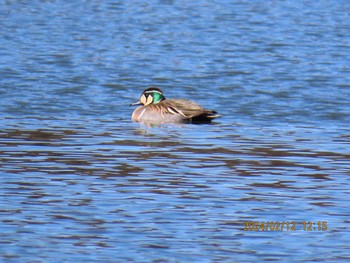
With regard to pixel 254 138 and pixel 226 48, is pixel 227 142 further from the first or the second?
pixel 226 48

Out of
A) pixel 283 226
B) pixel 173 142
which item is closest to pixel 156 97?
pixel 173 142

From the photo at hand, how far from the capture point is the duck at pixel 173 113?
632 inches

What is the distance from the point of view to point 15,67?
2136cm

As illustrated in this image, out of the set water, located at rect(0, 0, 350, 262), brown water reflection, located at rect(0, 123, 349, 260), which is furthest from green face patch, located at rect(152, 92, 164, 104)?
brown water reflection, located at rect(0, 123, 349, 260)

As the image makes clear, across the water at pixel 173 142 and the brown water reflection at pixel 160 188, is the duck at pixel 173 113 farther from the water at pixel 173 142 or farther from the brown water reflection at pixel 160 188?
the brown water reflection at pixel 160 188

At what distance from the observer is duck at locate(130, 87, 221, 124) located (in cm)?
1606

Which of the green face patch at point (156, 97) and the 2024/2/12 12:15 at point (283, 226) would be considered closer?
the 2024/2/12 12:15 at point (283, 226)

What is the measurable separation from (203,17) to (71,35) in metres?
4.82

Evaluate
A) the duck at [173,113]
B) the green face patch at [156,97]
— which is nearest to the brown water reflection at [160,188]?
the duck at [173,113]

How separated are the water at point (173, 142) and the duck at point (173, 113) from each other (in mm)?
261

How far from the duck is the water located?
0.86 ft

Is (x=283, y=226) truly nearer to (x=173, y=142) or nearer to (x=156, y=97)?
(x=173, y=142)

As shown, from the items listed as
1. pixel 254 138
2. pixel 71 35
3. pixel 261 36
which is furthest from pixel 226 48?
pixel 254 138

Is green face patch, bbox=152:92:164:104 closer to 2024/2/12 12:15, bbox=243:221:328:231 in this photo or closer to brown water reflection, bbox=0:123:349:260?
brown water reflection, bbox=0:123:349:260
